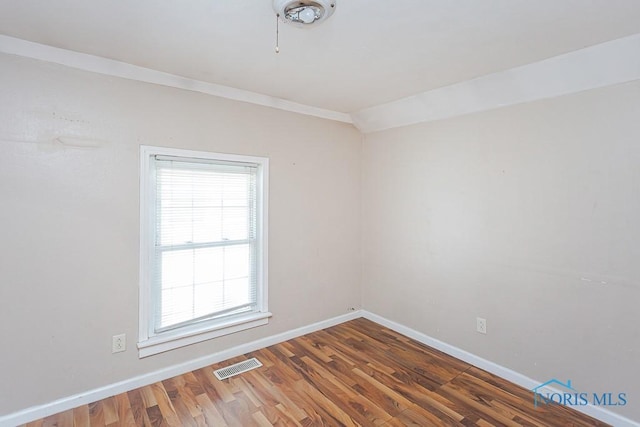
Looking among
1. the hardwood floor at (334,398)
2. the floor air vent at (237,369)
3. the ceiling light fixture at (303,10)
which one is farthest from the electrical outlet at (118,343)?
the ceiling light fixture at (303,10)

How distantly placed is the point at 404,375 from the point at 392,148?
2195 mm

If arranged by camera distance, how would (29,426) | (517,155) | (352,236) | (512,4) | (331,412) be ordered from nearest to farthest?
1. (512,4)
2. (29,426)
3. (331,412)
4. (517,155)
5. (352,236)

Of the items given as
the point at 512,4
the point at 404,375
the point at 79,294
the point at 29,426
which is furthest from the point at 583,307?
the point at 29,426

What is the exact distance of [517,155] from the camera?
2514mm

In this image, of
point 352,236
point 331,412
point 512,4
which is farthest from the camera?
point 352,236

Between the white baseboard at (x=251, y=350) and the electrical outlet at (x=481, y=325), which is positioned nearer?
the white baseboard at (x=251, y=350)

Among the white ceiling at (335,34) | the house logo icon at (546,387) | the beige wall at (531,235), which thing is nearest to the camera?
the white ceiling at (335,34)

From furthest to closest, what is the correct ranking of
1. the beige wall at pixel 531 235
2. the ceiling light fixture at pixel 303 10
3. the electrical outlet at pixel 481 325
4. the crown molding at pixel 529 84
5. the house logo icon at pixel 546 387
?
the electrical outlet at pixel 481 325, the house logo icon at pixel 546 387, the beige wall at pixel 531 235, the crown molding at pixel 529 84, the ceiling light fixture at pixel 303 10

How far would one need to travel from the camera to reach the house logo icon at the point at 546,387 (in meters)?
2.26

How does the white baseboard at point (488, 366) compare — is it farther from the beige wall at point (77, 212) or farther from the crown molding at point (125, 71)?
the crown molding at point (125, 71)

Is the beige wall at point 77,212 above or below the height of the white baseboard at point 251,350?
above

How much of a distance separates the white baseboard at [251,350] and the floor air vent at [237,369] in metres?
0.15

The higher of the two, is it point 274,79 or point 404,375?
point 274,79

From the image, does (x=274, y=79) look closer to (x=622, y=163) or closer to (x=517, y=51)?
(x=517, y=51)
